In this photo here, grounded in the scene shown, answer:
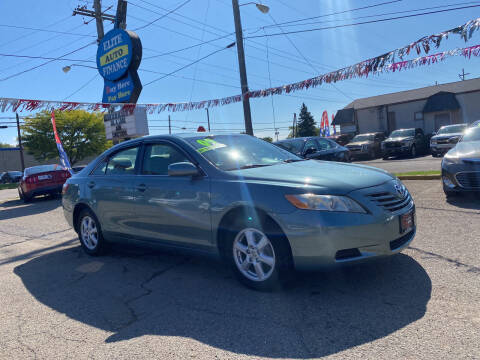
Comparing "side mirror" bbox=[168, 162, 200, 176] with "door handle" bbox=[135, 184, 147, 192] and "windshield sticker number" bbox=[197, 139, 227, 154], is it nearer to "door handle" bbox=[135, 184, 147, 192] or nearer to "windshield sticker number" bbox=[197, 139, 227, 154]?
"windshield sticker number" bbox=[197, 139, 227, 154]

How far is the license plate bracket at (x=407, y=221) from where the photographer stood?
351 cm

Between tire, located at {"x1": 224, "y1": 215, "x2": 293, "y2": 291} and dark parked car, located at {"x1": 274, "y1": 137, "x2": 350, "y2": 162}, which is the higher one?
dark parked car, located at {"x1": 274, "y1": 137, "x2": 350, "y2": 162}

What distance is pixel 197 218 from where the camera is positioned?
13.1ft

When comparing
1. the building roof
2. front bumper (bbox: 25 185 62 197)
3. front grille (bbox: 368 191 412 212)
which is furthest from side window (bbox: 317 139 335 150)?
the building roof

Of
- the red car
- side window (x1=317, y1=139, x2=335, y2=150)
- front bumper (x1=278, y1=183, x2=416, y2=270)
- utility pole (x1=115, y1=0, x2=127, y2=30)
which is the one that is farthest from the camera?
utility pole (x1=115, y1=0, x2=127, y2=30)

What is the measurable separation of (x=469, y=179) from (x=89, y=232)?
234 inches

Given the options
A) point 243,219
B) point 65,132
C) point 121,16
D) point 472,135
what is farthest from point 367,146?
point 65,132

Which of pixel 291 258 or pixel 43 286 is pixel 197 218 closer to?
pixel 291 258

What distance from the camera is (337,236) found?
10.5 ft

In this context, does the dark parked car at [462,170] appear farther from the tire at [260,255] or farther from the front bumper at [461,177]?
the tire at [260,255]

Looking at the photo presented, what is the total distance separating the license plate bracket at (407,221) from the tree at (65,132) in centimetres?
4188

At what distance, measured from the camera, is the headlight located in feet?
10.7

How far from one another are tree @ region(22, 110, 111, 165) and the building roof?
89.8 ft

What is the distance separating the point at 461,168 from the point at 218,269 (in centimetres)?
456
